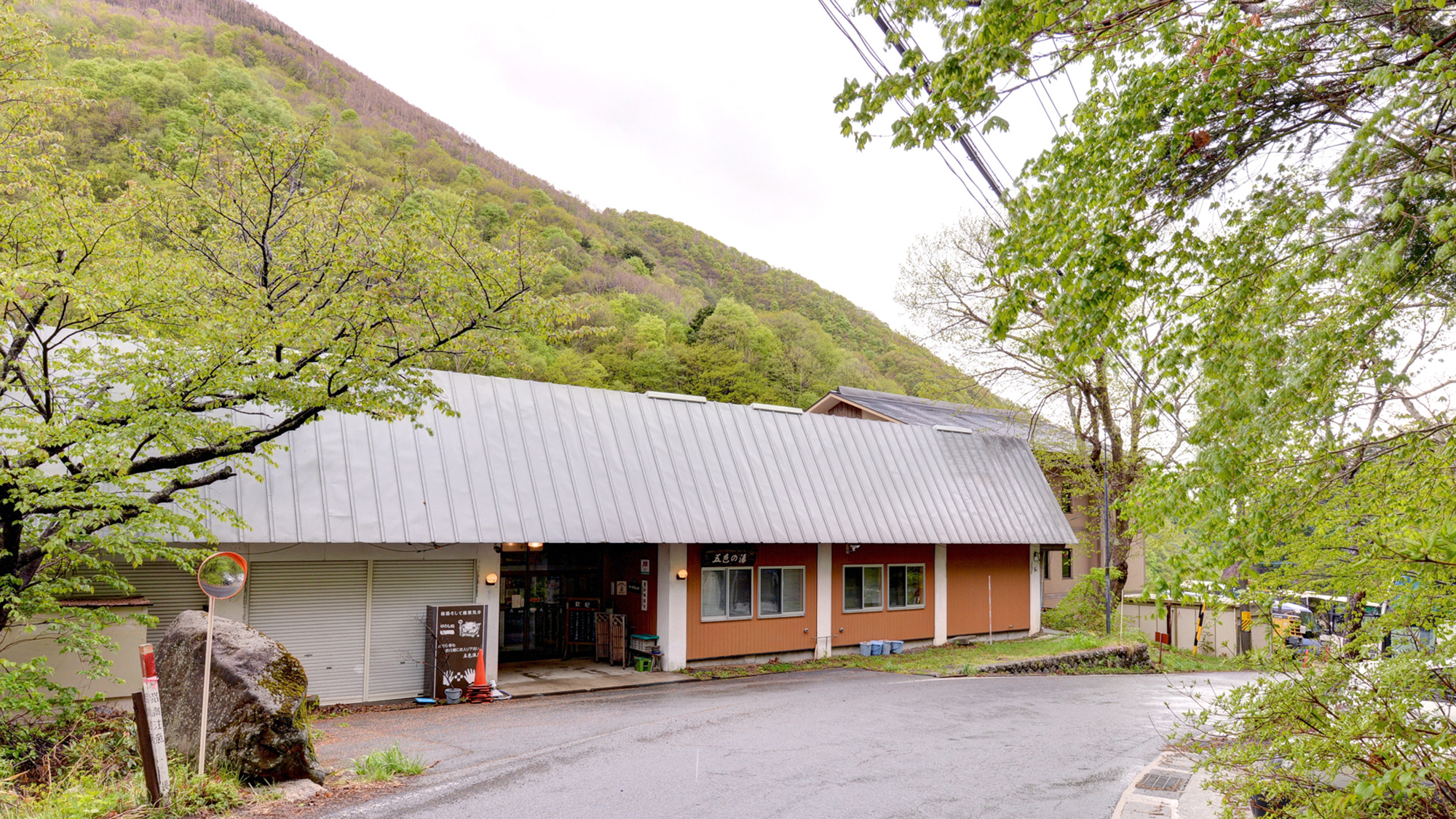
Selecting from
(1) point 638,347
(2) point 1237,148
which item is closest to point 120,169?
(1) point 638,347

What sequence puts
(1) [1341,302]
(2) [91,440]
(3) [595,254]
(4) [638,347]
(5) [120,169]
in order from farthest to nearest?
(3) [595,254], (4) [638,347], (5) [120,169], (2) [91,440], (1) [1341,302]

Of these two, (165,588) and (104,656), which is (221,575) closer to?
(104,656)

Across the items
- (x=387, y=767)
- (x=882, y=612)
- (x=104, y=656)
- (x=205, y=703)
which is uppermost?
(x=205, y=703)

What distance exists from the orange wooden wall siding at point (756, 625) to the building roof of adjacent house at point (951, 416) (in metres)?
8.21

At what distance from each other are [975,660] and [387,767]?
13.7 m

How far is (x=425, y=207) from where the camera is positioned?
9406 millimetres

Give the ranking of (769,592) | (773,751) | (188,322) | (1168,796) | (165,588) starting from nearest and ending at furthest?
(1168,796) → (188,322) → (773,751) → (165,588) → (769,592)

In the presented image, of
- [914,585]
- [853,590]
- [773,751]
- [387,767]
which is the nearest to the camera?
[387,767]

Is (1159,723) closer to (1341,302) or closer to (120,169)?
(1341,302)

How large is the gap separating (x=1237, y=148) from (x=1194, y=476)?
2.30 m

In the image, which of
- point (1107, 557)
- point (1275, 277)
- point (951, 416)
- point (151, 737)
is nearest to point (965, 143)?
point (1275, 277)

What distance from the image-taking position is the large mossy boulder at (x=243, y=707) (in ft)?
→ 25.3

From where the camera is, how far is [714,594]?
56.0 ft

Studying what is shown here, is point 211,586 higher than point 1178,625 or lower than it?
higher
